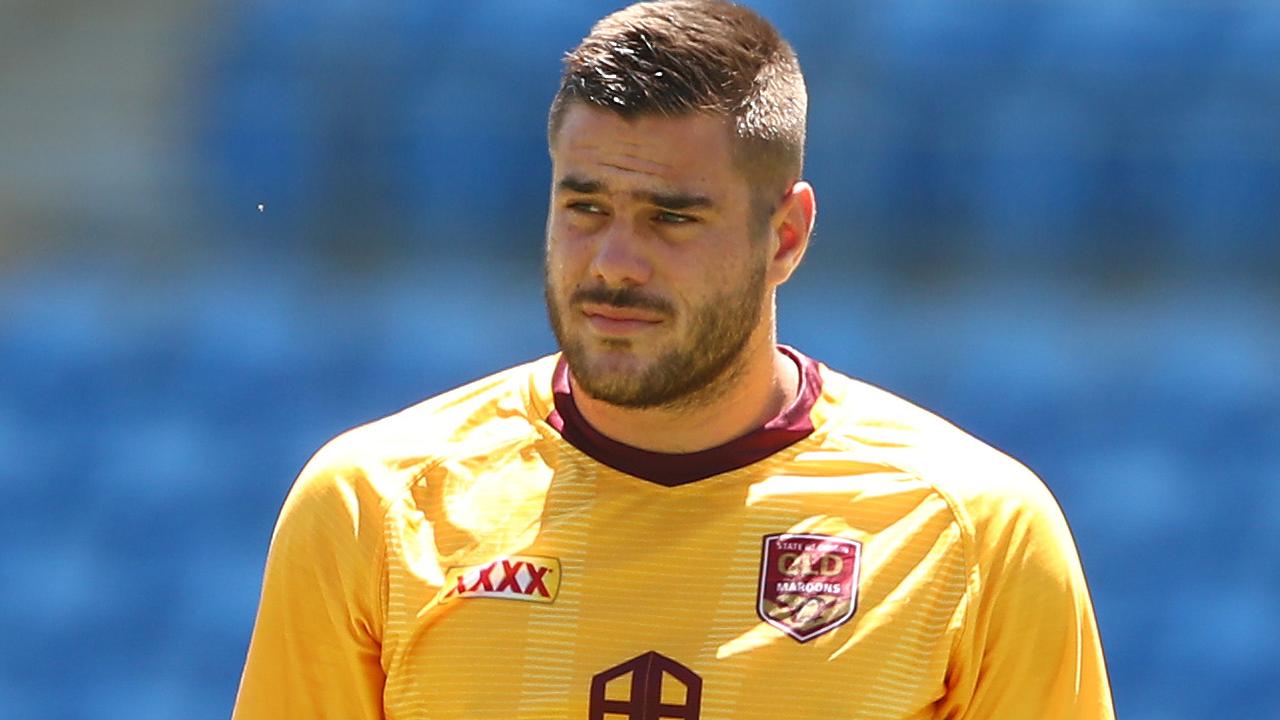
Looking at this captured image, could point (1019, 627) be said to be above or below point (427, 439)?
below

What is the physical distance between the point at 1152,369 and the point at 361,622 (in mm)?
4495

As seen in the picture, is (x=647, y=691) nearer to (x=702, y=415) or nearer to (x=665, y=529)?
(x=665, y=529)

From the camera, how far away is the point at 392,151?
6.47 m

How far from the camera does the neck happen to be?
1872 millimetres

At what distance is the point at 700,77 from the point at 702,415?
34 cm

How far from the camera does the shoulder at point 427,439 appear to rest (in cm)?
→ 185

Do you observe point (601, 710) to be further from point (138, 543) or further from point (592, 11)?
point (592, 11)

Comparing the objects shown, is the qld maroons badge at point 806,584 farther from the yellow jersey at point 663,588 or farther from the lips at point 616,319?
the lips at point 616,319

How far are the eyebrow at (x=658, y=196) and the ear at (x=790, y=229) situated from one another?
0.38 ft

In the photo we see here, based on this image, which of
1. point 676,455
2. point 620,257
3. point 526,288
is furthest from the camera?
point 526,288

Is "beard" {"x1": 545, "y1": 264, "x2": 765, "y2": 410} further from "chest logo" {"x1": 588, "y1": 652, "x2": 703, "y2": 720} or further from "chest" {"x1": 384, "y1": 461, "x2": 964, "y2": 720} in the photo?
"chest logo" {"x1": 588, "y1": 652, "x2": 703, "y2": 720}

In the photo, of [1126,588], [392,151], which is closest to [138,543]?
[392,151]

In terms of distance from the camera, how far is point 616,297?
177cm

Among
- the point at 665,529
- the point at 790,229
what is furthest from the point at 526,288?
the point at 665,529
